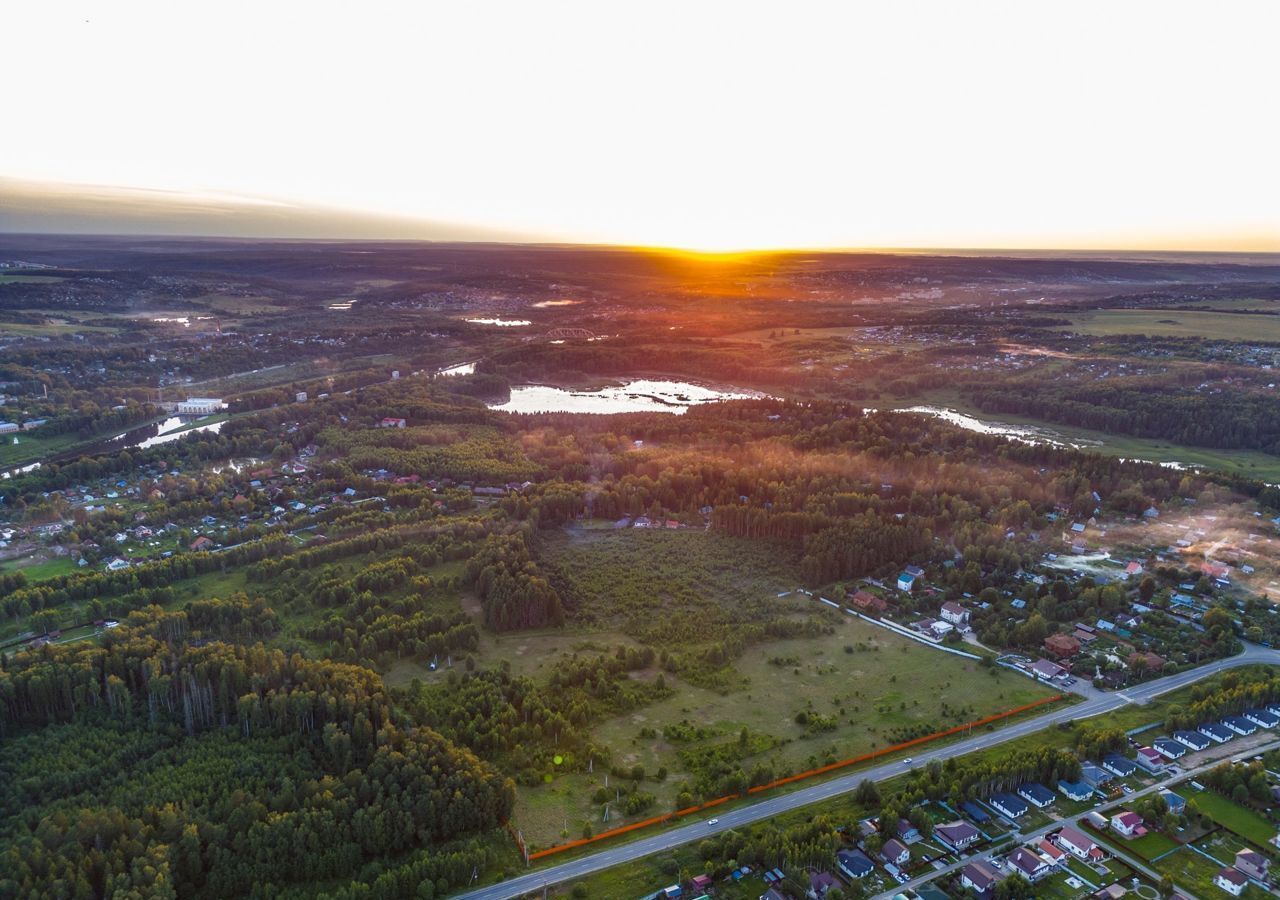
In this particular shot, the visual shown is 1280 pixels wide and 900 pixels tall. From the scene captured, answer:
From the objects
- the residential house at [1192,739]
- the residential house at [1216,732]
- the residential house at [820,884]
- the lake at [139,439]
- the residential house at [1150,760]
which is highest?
the residential house at [1216,732]

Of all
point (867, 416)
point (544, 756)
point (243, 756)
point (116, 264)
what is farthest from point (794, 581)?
point (116, 264)

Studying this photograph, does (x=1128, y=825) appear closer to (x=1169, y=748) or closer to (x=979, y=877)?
(x=1169, y=748)

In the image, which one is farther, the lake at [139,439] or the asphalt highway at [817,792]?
the lake at [139,439]

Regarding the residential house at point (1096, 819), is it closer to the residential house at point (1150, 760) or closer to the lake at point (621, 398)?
the residential house at point (1150, 760)

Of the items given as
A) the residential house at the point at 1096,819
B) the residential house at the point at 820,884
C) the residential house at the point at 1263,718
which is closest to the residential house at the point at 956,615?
the residential house at the point at 1263,718

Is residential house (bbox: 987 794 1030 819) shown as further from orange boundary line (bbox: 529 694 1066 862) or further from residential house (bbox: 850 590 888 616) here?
residential house (bbox: 850 590 888 616)

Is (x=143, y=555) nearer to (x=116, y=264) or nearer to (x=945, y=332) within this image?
(x=945, y=332)

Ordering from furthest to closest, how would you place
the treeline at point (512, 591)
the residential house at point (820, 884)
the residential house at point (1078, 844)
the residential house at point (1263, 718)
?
the treeline at point (512, 591) → the residential house at point (1263, 718) → the residential house at point (1078, 844) → the residential house at point (820, 884)
